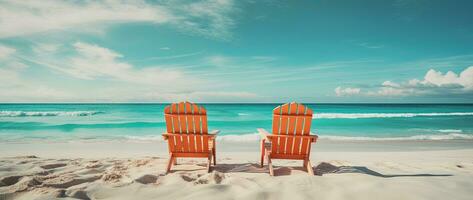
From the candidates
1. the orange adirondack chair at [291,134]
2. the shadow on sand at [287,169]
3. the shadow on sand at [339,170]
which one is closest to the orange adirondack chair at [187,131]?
the shadow on sand at [287,169]

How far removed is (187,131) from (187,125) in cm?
11

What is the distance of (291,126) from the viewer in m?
4.14

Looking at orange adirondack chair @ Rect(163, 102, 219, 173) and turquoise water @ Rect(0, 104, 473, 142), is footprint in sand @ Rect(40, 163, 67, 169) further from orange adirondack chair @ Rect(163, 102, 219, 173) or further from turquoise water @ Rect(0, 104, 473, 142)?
turquoise water @ Rect(0, 104, 473, 142)

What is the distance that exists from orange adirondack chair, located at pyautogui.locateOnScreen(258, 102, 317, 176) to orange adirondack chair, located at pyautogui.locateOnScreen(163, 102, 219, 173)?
986 millimetres

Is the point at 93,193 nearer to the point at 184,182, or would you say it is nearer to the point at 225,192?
the point at 184,182

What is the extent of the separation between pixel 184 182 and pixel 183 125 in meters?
1.12

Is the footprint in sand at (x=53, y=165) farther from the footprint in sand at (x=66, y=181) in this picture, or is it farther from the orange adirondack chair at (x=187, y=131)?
the orange adirondack chair at (x=187, y=131)

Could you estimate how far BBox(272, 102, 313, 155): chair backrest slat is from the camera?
4.08m

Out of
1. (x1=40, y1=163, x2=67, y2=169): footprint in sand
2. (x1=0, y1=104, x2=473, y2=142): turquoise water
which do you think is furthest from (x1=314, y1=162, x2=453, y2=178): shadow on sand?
(x1=0, y1=104, x2=473, y2=142): turquoise water

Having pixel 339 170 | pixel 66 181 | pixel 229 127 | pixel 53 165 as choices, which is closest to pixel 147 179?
pixel 66 181

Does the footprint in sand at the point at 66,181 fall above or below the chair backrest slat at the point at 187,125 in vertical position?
below

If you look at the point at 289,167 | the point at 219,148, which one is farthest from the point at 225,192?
the point at 219,148

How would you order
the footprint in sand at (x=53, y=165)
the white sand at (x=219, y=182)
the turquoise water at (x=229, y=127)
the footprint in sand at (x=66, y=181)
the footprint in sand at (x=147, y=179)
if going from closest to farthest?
the white sand at (x=219, y=182)
the footprint in sand at (x=66, y=181)
the footprint in sand at (x=147, y=179)
the footprint in sand at (x=53, y=165)
the turquoise water at (x=229, y=127)

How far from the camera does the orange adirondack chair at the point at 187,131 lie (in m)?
4.11
